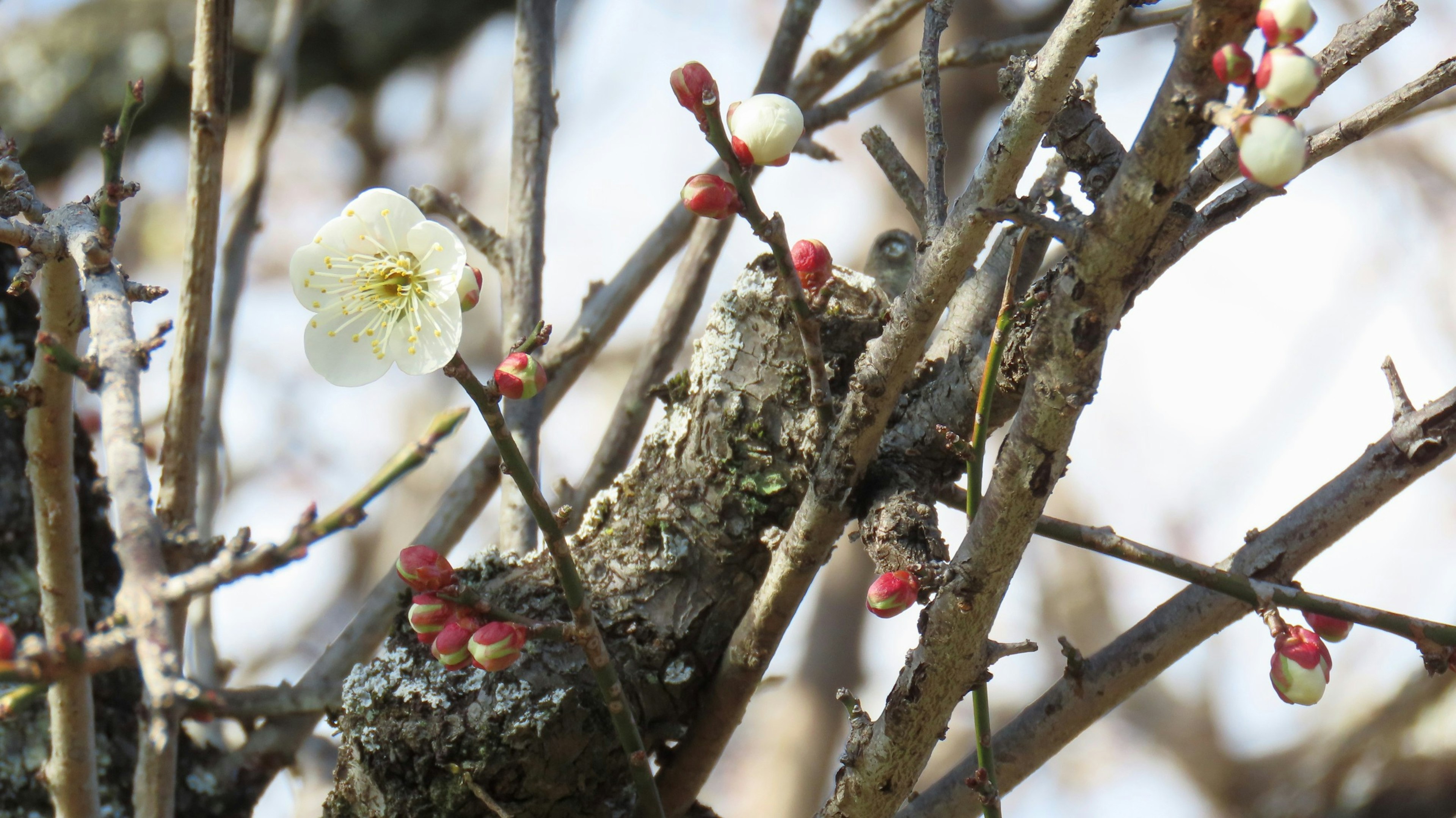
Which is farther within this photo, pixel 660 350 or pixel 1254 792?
pixel 1254 792

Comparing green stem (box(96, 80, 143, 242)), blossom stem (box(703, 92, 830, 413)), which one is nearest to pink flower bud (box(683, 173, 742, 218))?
blossom stem (box(703, 92, 830, 413))

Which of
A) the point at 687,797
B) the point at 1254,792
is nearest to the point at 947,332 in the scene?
A: the point at 687,797

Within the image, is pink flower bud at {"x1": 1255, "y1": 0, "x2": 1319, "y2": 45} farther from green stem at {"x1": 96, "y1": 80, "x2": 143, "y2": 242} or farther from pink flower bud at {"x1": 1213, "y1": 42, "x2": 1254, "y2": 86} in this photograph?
green stem at {"x1": 96, "y1": 80, "x2": 143, "y2": 242}

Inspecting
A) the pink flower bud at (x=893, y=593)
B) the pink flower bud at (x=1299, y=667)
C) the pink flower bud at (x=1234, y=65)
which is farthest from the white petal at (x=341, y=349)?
the pink flower bud at (x=1299, y=667)

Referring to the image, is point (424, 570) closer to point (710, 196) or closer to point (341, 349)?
point (341, 349)

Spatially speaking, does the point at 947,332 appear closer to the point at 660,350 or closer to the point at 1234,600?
the point at 1234,600

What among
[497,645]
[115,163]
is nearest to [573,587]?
[497,645]
